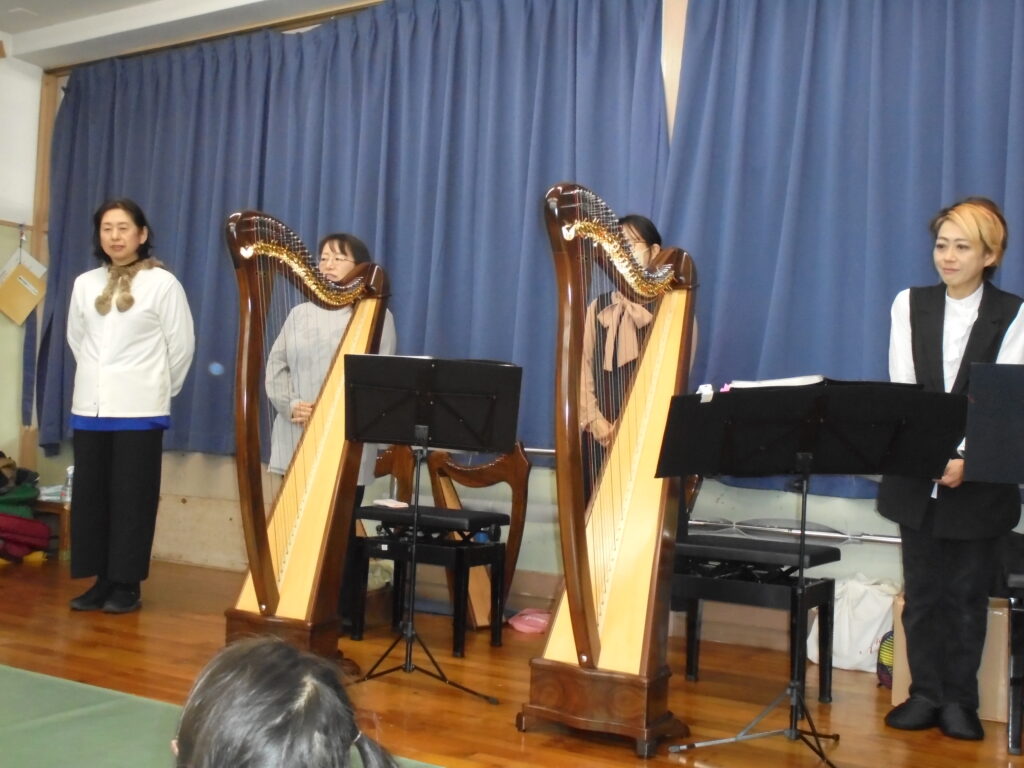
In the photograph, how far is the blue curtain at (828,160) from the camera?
366 cm

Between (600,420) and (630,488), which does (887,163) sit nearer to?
(600,420)

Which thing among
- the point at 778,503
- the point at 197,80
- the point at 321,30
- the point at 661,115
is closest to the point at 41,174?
the point at 197,80

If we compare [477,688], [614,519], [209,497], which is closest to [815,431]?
[614,519]

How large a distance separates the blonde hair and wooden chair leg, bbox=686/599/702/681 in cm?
138

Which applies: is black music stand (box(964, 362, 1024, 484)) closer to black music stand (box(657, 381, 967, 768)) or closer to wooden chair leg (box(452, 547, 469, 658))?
black music stand (box(657, 381, 967, 768))

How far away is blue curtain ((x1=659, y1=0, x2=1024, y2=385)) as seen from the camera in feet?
12.0

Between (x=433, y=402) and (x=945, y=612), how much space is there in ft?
5.04

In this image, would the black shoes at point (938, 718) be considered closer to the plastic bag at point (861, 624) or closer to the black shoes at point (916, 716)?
the black shoes at point (916, 716)

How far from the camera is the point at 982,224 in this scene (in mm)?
2814

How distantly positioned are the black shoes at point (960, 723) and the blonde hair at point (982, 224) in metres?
1.20

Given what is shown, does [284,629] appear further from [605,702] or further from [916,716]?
[916,716]

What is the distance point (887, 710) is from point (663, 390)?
3.95ft

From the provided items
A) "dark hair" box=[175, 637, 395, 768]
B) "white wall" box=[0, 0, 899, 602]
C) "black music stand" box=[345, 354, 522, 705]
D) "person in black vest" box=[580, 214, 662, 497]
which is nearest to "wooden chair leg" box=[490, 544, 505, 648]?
"person in black vest" box=[580, 214, 662, 497]

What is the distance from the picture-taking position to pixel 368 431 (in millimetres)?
2975
